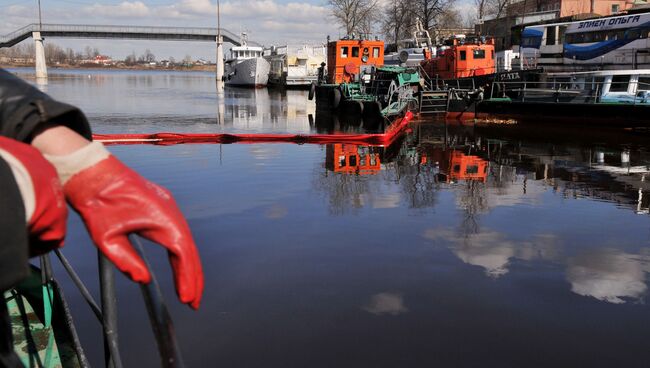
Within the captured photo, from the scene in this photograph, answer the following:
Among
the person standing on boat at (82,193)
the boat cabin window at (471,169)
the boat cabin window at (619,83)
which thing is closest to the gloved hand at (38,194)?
the person standing on boat at (82,193)

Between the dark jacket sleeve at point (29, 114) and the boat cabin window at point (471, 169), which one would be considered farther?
the boat cabin window at point (471, 169)

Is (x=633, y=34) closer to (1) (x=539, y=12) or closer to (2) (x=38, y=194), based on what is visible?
(1) (x=539, y=12)

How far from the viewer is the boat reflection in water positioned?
650 centimetres

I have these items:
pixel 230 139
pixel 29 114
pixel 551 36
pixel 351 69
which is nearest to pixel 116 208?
pixel 29 114

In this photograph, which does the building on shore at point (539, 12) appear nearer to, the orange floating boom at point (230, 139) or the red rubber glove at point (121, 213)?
the orange floating boom at point (230, 139)

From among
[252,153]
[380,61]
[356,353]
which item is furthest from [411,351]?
[380,61]

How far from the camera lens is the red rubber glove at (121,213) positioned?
1.13 metres

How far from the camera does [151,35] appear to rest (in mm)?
88250

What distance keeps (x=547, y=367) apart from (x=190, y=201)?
6.80 meters

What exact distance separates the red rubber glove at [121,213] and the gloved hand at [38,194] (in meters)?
0.05

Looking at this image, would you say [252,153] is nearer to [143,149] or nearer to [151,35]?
[143,149]

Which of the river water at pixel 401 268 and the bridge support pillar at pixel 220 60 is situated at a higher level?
the bridge support pillar at pixel 220 60

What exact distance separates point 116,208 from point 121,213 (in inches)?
0.6

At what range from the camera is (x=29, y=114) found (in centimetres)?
115
